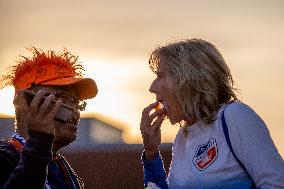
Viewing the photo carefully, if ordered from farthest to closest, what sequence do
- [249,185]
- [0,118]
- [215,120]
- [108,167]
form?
1. [0,118]
2. [108,167]
3. [215,120]
4. [249,185]

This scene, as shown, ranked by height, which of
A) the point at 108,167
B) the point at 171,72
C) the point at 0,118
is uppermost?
the point at 171,72

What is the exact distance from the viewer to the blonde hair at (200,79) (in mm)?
3453

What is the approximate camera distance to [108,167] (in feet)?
16.4

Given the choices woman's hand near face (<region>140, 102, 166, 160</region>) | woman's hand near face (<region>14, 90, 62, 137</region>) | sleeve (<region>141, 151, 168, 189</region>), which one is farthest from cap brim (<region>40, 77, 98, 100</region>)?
woman's hand near face (<region>14, 90, 62, 137</region>)

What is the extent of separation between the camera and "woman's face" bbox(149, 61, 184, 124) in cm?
358

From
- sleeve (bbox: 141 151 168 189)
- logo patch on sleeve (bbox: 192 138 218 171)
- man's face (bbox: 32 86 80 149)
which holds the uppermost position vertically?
man's face (bbox: 32 86 80 149)

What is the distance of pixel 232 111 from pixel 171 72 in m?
0.59

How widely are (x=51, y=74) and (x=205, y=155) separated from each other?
135 centimetres

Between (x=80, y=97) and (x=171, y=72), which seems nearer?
(x=171, y=72)

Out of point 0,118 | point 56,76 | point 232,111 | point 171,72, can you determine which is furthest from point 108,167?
point 0,118

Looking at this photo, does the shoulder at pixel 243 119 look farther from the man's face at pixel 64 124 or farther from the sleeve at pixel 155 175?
the man's face at pixel 64 124

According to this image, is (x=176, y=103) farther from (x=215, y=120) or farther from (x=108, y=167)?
(x=108, y=167)

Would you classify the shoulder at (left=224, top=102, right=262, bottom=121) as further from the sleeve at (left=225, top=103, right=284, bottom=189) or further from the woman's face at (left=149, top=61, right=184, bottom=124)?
the woman's face at (left=149, top=61, right=184, bottom=124)

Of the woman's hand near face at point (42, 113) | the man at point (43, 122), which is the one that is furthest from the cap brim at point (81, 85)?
the woman's hand near face at point (42, 113)
